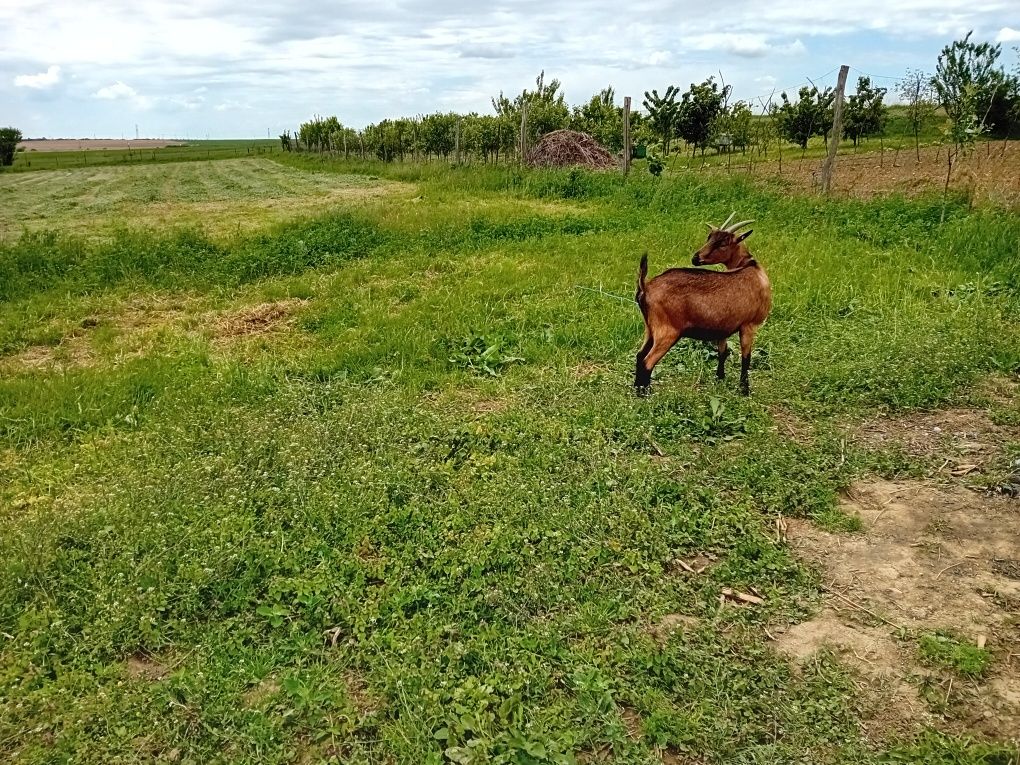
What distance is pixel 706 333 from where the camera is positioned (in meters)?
4.73

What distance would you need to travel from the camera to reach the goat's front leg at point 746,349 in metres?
4.84

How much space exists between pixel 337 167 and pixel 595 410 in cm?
2657

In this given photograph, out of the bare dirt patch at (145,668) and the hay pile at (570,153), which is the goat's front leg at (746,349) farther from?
the hay pile at (570,153)

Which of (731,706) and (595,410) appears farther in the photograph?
(595,410)

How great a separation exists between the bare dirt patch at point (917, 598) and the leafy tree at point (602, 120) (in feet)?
62.5

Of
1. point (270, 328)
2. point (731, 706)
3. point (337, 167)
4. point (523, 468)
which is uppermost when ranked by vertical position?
point (337, 167)

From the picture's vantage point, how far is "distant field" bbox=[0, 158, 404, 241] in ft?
45.9

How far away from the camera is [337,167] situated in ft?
94.1

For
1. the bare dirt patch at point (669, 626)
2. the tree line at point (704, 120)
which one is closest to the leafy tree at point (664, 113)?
the tree line at point (704, 120)

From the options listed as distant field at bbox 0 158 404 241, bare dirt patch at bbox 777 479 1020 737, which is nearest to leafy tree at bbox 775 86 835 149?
distant field at bbox 0 158 404 241

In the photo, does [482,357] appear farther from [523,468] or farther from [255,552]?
[255,552]

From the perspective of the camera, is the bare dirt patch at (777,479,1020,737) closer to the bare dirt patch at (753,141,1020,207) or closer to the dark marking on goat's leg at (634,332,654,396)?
the dark marking on goat's leg at (634,332,654,396)

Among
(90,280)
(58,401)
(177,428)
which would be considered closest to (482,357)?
(177,428)

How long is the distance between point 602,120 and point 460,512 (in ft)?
79.2
